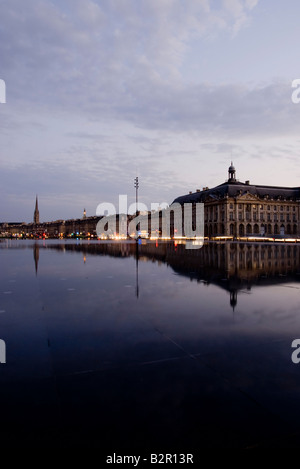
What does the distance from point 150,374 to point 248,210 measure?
382 feet

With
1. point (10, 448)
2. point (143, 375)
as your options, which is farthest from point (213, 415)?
point (10, 448)

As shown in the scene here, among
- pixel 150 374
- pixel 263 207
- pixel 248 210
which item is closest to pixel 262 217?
pixel 263 207

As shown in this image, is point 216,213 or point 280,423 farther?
point 216,213

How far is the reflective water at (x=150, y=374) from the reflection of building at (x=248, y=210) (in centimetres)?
10570

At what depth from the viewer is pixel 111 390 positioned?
3998 mm

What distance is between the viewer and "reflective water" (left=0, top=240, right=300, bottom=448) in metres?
3.21

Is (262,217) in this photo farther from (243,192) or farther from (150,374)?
(150,374)

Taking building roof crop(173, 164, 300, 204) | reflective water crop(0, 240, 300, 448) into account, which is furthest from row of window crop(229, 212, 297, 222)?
reflective water crop(0, 240, 300, 448)

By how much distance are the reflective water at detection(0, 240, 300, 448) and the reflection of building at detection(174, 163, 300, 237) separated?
106 metres

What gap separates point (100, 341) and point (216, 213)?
115254 millimetres

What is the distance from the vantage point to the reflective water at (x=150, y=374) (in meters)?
3.21

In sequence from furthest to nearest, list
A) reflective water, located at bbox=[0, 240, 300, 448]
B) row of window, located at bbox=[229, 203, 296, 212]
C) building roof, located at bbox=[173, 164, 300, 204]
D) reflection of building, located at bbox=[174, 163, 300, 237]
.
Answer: building roof, located at bbox=[173, 164, 300, 204]
row of window, located at bbox=[229, 203, 296, 212]
reflection of building, located at bbox=[174, 163, 300, 237]
reflective water, located at bbox=[0, 240, 300, 448]

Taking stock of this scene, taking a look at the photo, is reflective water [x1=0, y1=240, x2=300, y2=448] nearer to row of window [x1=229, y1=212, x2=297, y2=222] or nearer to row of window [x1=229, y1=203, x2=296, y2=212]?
row of window [x1=229, y1=212, x2=297, y2=222]
